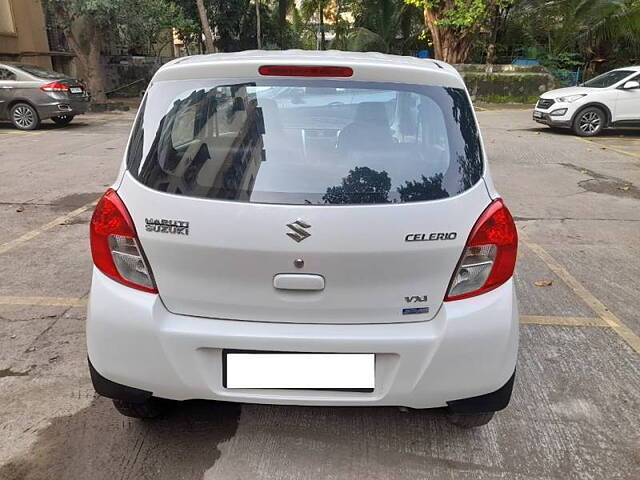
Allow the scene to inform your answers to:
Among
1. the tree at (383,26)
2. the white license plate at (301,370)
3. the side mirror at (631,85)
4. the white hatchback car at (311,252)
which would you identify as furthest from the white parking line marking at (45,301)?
the tree at (383,26)

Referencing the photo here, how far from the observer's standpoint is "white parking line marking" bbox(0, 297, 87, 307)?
145 inches

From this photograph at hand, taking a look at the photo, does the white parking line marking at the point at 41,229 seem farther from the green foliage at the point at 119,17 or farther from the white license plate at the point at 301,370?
the green foliage at the point at 119,17

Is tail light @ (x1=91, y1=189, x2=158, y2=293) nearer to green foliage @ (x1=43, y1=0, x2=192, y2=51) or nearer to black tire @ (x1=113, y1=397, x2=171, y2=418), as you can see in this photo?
black tire @ (x1=113, y1=397, x2=171, y2=418)

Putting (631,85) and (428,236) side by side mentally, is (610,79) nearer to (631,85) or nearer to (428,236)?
(631,85)

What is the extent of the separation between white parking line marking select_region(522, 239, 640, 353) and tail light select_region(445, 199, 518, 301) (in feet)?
5.66

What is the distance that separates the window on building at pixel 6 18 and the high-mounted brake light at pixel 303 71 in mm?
18952

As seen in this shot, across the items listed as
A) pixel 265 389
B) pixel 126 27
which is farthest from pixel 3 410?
pixel 126 27

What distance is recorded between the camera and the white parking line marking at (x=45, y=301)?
368cm

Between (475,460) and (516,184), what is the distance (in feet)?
19.4

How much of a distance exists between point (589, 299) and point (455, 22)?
52.8ft

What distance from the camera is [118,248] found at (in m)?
2.05

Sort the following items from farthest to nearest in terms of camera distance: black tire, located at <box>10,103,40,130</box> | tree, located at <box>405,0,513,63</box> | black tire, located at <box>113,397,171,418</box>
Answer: tree, located at <box>405,0,513,63</box>, black tire, located at <box>10,103,40,130</box>, black tire, located at <box>113,397,171,418</box>

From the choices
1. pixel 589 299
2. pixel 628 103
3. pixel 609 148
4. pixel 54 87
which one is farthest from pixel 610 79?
pixel 54 87

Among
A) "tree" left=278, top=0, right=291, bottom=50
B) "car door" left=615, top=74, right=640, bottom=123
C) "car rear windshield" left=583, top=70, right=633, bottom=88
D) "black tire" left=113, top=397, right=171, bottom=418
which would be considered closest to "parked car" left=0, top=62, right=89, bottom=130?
"black tire" left=113, top=397, right=171, bottom=418
